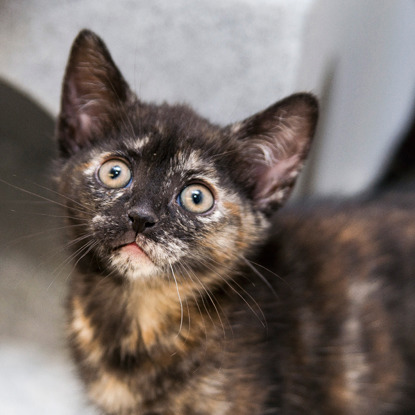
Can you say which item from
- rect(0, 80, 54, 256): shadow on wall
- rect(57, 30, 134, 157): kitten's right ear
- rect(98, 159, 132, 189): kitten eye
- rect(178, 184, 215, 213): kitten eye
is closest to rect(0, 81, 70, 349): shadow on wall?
rect(0, 80, 54, 256): shadow on wall

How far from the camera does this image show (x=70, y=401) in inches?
71.7

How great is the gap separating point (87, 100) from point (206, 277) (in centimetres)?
46

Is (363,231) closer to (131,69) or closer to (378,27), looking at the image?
(131,69)

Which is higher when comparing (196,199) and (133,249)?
(196,199)

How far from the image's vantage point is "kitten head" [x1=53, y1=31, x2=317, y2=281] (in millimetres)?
1055

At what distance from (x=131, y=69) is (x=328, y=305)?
0.84 meters

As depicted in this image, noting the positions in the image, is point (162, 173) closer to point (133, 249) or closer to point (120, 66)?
point (133, 249)

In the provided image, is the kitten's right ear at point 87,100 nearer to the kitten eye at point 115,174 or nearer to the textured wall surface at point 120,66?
the kitten eye at point 115,174

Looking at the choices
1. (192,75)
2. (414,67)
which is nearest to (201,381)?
(192,75)

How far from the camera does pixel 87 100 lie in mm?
1263

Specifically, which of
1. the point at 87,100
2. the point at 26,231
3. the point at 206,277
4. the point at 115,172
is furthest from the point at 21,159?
the point at 206,277

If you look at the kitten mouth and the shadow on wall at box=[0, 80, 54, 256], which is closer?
the kitten mouth

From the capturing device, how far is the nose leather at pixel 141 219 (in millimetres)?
1011

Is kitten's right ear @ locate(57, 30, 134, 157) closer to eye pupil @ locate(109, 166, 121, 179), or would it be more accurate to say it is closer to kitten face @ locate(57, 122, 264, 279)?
kitten face @ locate(57, 122, 264, 279)
